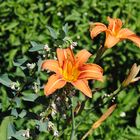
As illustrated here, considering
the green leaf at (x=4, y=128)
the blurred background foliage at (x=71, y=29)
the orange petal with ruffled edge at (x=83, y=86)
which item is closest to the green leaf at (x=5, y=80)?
the green leaf at (x=4, y=128)

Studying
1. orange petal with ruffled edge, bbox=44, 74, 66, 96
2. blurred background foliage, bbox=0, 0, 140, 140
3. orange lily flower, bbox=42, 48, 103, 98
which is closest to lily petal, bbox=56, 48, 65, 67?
orange lily flower, bbox=42, 48, 103, 98

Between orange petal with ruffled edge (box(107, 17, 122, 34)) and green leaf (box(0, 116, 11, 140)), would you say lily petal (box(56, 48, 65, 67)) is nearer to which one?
orange petal with ruffled edge (box(107, 17, 122, 34))

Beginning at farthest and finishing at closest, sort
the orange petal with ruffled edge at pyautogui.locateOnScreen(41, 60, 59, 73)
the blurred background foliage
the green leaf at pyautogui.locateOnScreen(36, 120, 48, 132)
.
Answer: the blurred background foliage, the green leaf at pyautogui.locateOnScreen(36, 120, 48, 132), the orange petal with ruffled edge at pyautogui.locateOnScreen(41, 60, 59, 73)

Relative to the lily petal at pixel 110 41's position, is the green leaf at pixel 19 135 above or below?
below

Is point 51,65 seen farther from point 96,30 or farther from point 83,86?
point 96,30

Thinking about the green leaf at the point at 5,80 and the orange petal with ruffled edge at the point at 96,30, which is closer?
the orange petal with ruffled edge at the point at 96,30

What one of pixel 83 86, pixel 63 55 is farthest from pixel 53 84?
pixel 63 55

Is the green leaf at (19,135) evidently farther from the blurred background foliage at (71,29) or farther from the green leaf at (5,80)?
the blurred background foliage at (71,29)

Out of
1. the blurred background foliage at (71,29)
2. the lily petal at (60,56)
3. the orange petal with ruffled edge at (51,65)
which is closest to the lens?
the orange petal with ruffled edge at (51,65)
